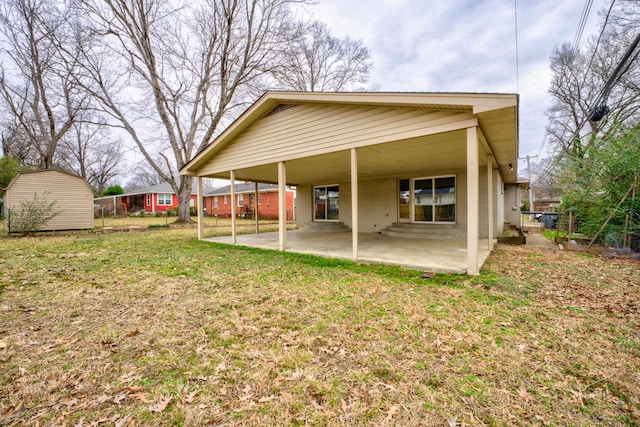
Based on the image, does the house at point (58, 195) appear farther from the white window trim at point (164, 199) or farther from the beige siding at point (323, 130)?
the white window trim at point (164, 199)

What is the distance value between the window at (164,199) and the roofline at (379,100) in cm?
2767

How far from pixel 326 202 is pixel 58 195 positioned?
1313 cm

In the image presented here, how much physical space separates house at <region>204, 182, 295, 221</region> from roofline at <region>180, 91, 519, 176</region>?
1259 centimetres

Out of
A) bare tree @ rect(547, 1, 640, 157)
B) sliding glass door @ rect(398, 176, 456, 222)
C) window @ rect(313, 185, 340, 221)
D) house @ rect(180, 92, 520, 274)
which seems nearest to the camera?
house @ rect(180, 92, 520, 274)

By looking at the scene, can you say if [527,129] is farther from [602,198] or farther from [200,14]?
[200,14]

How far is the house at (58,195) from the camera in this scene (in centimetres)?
1178


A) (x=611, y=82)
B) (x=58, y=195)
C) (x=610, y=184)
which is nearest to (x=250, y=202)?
(x=58, y=195)

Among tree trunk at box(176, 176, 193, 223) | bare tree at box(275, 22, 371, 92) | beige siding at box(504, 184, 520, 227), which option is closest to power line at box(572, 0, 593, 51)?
beige siding at box(504, 184, 520, 227)

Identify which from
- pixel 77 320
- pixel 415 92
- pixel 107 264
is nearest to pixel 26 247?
pixel 107 264

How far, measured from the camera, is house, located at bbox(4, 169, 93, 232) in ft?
38.7

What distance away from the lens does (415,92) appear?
181 inches

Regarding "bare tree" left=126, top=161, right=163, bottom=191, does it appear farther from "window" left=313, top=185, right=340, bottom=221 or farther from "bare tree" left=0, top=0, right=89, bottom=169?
"window" left=313, top=185, right=340, bottom=221

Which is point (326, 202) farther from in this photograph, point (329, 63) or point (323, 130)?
point (329, 63)

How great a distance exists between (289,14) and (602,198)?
16.9 meters
